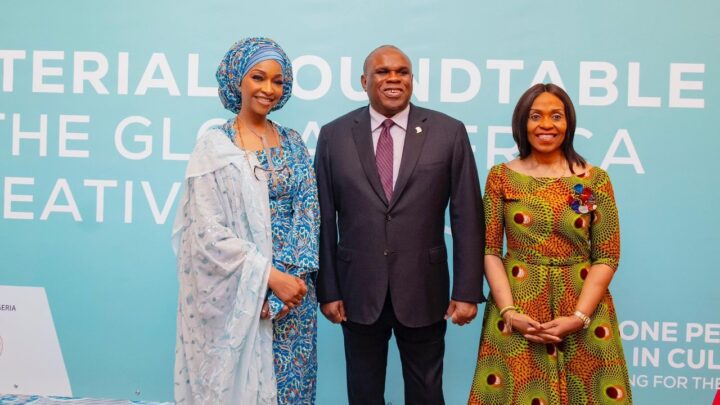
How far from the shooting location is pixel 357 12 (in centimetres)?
330

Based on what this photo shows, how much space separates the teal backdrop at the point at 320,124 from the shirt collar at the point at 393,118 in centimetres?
70

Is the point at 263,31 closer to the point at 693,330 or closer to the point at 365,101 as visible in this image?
the point at 365,101

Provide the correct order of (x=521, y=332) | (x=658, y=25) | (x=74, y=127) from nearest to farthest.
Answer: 1. (x=521, y=332)
2. (x=658, y=25)
3. (x=74, y=127)

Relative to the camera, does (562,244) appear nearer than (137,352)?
Yes

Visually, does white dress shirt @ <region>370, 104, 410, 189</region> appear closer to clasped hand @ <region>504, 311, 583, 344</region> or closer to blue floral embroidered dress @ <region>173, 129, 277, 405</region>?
blue floral embroidered dress @ <region>173, 129, 277, 405</region>

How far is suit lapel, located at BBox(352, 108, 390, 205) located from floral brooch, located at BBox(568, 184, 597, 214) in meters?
0.62

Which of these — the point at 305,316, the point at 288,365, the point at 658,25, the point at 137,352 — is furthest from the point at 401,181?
the point at 137,352

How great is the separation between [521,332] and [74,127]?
2337 millimetres

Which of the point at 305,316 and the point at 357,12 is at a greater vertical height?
the point at 357,12

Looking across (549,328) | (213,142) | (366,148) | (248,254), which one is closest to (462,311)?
(549,328)

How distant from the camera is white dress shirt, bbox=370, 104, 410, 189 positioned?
255 cm

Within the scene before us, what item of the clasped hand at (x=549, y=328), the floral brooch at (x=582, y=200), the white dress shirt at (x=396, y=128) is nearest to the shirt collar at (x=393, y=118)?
the white dress shirt at (x=396, y=128)

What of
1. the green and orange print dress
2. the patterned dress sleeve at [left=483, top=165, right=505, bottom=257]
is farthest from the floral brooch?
the patterned dress sleeve at [left=483, top=165, right=505, bottom=257]

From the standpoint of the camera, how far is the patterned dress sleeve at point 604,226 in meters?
2.37
